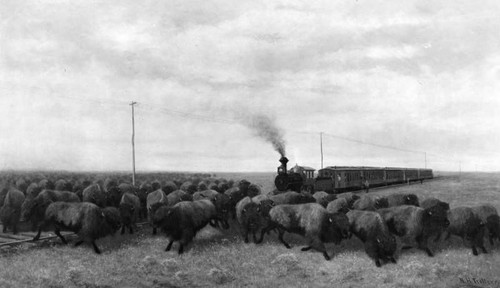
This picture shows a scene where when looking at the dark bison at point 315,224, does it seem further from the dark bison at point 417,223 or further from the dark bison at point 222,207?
the dark bison at point 222,207

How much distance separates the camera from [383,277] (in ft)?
43.7

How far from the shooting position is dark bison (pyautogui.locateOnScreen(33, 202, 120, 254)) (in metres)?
16.4

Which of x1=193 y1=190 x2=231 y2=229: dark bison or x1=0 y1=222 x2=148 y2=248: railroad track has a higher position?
x1=193 y1=190 x2=231 y2=229: dark bison

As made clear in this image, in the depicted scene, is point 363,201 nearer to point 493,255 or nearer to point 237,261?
point 493,255

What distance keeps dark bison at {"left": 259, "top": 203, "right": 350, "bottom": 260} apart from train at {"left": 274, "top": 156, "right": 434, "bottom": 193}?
1259 centimetres

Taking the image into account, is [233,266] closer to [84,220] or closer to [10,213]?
[84,220]

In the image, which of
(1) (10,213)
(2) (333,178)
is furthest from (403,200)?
(1) (10,213)

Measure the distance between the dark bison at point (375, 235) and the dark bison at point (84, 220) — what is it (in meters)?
10.4

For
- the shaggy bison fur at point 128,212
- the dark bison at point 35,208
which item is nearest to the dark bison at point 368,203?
the shaggy bison fur at point 128,212

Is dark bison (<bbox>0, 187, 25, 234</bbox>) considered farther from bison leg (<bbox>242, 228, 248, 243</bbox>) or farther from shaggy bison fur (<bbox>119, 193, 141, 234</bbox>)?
bison leg (<bbox>242, 228, 248, 243</bbox>)

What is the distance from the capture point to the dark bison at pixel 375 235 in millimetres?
14617
